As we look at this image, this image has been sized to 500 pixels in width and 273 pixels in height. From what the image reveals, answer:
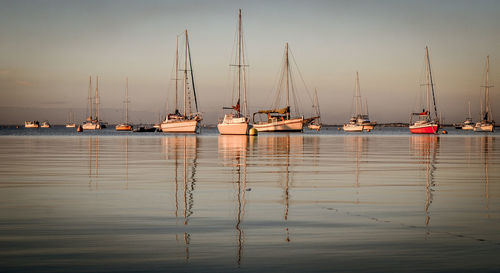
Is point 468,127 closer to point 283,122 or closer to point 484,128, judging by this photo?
point 484,128

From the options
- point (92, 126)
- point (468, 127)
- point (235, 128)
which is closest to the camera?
point (235, 128)

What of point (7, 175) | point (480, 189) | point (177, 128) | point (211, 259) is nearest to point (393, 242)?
point (211, 259)

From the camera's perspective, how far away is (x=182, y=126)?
107 m

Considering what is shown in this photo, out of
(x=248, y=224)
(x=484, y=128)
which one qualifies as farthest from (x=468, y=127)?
(x=248, y=224)

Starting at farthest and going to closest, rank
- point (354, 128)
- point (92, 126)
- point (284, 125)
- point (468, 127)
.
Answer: point (468, 127) < point (92, 126) < point (354, 128) < point (284, 125)

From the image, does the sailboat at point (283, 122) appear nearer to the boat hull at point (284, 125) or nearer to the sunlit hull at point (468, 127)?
the boat hull at point (284, 125)

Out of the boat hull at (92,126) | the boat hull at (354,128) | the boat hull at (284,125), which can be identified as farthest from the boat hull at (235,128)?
the boat hull at (92,126)

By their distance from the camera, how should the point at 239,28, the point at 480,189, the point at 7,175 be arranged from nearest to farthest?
the point at 480,189 < the point at 7,175 < the point at 239,28

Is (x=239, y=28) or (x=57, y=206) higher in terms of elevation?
(x=239, y=28)

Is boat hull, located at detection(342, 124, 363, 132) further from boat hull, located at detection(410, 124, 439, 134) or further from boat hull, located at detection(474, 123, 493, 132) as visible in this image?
boat hull, located at detection(410, 124, 439, 134)

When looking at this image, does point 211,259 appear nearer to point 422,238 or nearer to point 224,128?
point 422,238

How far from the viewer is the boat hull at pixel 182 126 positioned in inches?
4154

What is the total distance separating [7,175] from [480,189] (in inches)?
592

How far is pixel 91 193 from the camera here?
1305 cm
